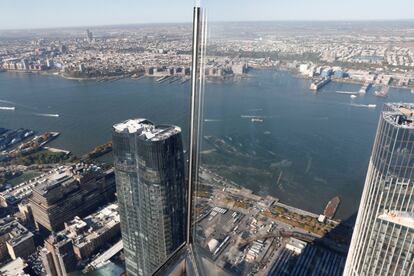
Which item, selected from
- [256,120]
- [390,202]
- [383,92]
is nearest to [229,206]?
[383,92]

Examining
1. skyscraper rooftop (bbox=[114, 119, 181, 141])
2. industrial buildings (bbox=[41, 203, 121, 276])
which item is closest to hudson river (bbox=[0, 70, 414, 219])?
skyscraper rooftop (bbox=[114, 119, 181, 141])

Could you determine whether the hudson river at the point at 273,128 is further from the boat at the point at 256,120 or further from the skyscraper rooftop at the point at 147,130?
the skyscraper rooftop at the point at 147,130

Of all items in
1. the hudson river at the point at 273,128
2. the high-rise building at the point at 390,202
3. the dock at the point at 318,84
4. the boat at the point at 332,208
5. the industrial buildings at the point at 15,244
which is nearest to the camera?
the high-rise building at the point at 390,202

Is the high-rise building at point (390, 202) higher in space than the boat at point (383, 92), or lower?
lower

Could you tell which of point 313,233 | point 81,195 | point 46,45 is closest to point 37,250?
point 81,195

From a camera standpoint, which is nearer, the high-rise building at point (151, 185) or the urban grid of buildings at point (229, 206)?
the urban grid of buildings at point (229, 206)

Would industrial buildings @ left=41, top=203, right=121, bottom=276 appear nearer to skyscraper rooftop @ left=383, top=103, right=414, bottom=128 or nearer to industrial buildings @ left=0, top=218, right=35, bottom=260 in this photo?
industrial buildings @ left=0, top=218, right=35, bottom=260

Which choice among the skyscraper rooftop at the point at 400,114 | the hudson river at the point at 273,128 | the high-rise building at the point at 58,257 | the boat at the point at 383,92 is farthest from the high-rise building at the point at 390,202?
the high-rise building at the point at 58,257
